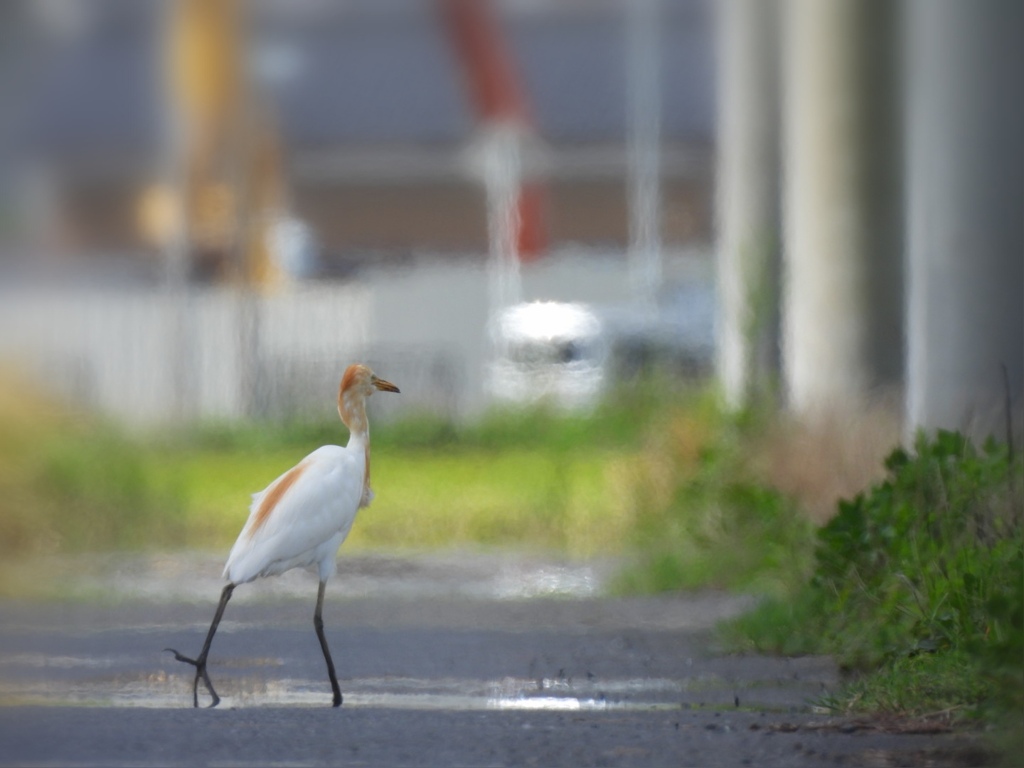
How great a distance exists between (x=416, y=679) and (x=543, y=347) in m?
11.7

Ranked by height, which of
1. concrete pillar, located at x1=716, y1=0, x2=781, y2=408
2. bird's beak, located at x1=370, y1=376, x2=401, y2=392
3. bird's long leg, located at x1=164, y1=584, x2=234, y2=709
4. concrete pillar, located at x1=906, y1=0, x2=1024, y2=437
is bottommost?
bird's long leg, located at x1=164, y1=584, x2=234, y2=709

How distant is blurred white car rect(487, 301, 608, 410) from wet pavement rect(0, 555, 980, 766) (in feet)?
22.1

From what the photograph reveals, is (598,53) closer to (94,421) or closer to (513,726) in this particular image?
(94,421)

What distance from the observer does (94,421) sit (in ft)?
41.2

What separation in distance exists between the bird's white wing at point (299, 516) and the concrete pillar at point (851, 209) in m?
6.18

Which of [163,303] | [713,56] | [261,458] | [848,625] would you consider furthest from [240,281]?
[848,625]

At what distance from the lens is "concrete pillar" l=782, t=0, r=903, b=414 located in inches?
506

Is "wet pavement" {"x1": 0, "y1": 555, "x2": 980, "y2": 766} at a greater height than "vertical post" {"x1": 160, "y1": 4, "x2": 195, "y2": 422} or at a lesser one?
lesser

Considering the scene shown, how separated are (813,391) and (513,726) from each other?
6434 mm

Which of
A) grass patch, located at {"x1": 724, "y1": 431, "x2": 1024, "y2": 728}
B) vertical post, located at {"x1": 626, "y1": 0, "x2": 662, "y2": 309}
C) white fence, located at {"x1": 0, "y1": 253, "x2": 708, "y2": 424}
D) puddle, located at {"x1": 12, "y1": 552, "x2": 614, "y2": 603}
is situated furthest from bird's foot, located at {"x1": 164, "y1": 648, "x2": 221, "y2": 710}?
vertical post, located at {"x1": 626, "y1": 0, "x2": 662, "y2": 309}

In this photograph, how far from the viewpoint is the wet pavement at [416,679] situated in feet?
18.8

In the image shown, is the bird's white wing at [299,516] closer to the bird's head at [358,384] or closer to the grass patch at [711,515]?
the bird's head at [358,384]

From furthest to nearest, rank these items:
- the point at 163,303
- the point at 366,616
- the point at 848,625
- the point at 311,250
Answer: the point at 311,250 < the point at 163,303 < the point at 366,616 < the point at 848,625

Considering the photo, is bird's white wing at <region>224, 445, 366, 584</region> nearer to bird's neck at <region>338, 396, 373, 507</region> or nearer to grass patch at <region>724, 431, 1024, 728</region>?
bird's neck at <region>338, 396, 373, 507</region>
